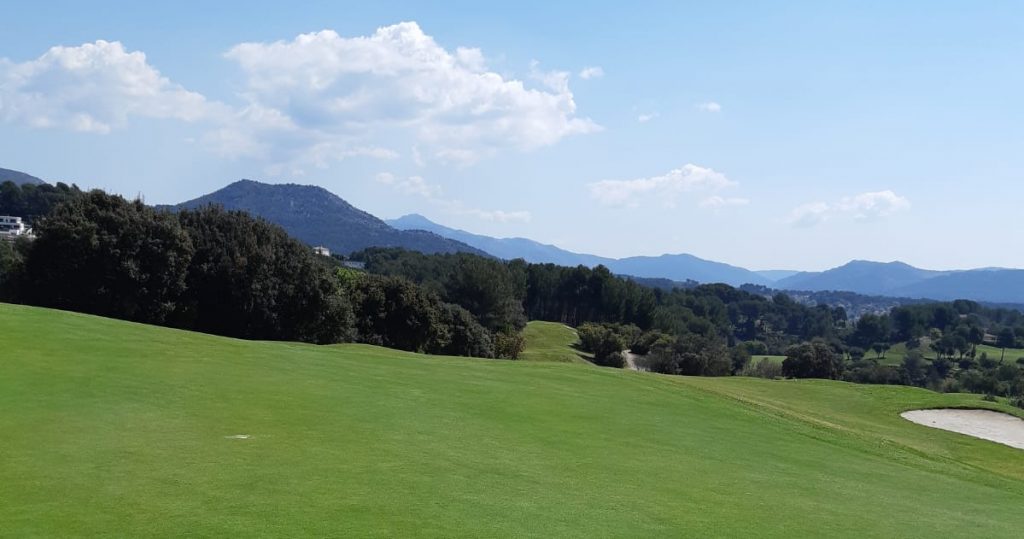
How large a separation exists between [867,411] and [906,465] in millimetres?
14415

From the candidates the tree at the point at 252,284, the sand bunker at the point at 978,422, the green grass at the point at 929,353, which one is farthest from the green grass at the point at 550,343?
the green grass at the point at 929,353

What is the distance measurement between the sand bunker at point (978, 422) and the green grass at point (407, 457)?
3945 mm

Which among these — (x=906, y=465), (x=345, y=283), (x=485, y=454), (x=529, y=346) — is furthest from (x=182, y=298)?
(x=529, y=346)

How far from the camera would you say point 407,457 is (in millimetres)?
12273

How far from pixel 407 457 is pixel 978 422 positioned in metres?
29.1

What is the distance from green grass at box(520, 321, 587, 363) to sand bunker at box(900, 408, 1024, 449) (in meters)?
55.7

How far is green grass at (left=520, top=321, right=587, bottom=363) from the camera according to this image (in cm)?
9104

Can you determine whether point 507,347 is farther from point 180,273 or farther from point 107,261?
point 107,261

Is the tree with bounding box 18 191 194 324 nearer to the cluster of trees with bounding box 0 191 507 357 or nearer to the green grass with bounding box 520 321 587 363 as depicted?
the cluster of trees with bounding box 0 191 507 357

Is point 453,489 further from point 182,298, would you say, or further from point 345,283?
point 345,283

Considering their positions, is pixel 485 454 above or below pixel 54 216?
below

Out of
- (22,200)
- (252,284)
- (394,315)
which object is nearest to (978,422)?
(252,284)

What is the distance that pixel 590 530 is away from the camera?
924 centimetres

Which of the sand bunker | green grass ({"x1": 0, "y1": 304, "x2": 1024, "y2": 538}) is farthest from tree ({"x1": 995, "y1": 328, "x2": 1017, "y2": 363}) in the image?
green grass ({"x1": 0, "y1": 304, "x2": 1024, "y2": 538})
